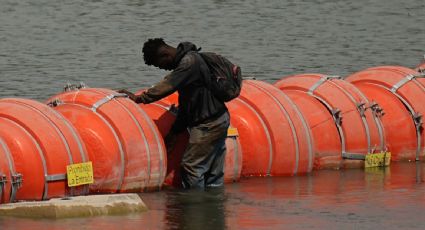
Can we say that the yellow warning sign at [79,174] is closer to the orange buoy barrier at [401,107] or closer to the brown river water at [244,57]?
the brown river water at [244,57]

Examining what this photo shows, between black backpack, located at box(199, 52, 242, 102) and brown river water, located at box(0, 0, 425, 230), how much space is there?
1.02 meters

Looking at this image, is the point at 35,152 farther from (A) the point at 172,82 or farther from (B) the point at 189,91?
(B) the point at 189,91

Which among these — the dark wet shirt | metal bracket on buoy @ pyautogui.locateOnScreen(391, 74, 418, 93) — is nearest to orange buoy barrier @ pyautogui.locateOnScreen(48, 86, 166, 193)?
the dark wet shirt

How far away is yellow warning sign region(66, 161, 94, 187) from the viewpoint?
1442 cm

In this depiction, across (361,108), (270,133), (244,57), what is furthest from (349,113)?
(244,57)

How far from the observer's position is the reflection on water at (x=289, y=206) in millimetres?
13391

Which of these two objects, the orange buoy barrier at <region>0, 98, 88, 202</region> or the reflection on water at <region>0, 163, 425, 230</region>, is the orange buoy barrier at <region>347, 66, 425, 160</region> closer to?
the reflection on water at <region>0, 163, 425, 230</region>

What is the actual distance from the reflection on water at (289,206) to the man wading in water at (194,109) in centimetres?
31

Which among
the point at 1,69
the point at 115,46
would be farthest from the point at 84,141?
the point at 115,46

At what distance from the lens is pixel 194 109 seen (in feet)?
51.3

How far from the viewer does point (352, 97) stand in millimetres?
18031

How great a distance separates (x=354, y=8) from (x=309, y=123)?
95.3ft

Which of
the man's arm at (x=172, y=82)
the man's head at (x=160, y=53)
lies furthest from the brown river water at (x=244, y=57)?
the man's head at (x=160, y=53)

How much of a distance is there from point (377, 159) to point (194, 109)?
3256 millimetres
